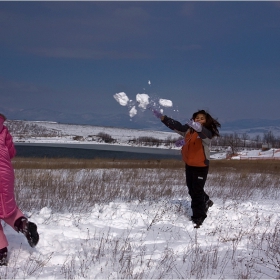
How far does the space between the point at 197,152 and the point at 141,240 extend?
76.0 inches

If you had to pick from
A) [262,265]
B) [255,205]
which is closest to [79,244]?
[262,265]

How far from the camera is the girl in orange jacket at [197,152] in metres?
5.67

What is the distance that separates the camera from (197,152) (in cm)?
580

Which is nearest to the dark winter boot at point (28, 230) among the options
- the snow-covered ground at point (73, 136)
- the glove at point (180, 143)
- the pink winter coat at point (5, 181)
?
the pink winter coat at point (5, 181)

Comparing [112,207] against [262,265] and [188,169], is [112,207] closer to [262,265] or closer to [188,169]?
[188,169]

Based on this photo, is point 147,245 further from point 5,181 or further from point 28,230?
point 5,181

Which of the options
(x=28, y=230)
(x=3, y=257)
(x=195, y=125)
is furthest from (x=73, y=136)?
(x=3, y=257)

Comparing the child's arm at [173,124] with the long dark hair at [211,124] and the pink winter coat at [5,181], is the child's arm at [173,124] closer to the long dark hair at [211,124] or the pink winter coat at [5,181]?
the long dark hair at [211,124]

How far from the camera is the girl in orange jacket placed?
18.6 feet

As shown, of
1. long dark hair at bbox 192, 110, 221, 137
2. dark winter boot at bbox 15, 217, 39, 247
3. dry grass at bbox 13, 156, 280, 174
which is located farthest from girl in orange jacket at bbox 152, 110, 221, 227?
dry grass at bbox 13, 156, 280, 174

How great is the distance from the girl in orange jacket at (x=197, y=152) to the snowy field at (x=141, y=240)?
0.32 m

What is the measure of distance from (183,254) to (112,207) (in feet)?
8.73

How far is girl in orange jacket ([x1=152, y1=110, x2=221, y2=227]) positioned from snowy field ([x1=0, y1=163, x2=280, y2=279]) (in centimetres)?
32

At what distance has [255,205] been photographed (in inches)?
290
